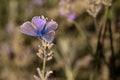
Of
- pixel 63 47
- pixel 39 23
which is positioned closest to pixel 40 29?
pixel 39 23

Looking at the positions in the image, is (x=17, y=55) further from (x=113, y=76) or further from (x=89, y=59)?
(x=113, y=76)

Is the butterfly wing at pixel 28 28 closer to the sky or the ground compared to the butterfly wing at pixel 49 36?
closer to the sky

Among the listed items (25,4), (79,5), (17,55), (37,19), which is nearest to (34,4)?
(25,4)

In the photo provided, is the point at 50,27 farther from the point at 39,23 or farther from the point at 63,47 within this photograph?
the point at 63,47

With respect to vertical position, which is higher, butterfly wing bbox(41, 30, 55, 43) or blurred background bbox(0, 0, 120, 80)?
blurred background bbox(0, 0, 120, 80)

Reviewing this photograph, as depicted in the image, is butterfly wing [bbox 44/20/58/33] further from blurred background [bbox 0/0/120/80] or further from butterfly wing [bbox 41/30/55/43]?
blurred background [bbox 0/0/120/80]

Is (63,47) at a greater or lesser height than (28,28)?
greater

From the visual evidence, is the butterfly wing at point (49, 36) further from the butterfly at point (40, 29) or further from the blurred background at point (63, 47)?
the blurred background at point (63, 47)

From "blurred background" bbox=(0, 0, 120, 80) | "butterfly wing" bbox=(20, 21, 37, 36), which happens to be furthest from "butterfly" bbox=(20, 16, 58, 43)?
"blurred background" bbox=(0, 0, 120, 80)

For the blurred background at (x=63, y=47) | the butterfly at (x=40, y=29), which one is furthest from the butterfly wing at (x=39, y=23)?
the blurred background at (x=63, y=47)
